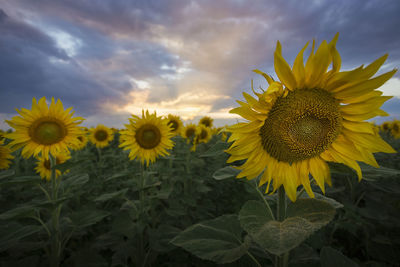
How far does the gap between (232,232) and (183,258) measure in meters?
1.78

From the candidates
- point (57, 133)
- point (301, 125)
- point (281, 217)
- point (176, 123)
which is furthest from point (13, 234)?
point (176, 123)

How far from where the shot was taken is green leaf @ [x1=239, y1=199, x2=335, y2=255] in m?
0.98

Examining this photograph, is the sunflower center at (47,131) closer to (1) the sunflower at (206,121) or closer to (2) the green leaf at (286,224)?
(2) the green leaf at (286,224)

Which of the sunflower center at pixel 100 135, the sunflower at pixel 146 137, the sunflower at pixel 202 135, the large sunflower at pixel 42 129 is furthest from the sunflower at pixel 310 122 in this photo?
the sunflower center at pixel 100 135

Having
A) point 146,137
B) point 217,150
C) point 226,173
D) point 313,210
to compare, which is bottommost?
point 313,210

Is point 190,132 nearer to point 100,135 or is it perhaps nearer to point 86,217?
point 100,135

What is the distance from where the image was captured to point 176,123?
7.45 metres

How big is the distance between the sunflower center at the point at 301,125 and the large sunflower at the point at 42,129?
3.19 metres

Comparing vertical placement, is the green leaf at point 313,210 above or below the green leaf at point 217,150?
below

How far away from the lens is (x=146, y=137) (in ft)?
13.8

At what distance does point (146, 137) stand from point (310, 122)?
129 inches

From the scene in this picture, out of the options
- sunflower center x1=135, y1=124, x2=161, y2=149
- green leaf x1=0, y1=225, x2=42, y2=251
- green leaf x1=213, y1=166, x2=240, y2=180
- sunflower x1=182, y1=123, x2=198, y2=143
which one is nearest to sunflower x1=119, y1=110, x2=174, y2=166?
sunflower center x1=135, y1=124, x2=161, y2=149

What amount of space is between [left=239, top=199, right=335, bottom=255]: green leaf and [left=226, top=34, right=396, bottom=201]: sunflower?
12cm

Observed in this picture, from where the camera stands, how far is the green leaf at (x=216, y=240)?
1384 millimetres
